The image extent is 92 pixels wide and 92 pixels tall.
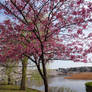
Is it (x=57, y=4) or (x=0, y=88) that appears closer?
(x=57, y=4)

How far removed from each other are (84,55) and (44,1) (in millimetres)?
2133


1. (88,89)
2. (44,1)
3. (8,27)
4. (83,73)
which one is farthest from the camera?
(83,73)

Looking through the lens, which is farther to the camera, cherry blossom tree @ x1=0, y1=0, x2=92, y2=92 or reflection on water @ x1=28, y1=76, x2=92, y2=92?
reflection on water @ x1=28, y1=76, x2=92, y2=92

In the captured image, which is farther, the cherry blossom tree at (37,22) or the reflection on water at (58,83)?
the reflection on water at (58,83)

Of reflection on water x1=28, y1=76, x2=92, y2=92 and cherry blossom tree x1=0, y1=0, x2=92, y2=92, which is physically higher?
cherry blossom tree x1=0, y1=0, x2=92, y2=92

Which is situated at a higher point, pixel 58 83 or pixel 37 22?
pixel 37 22

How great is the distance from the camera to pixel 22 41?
13.3 ft

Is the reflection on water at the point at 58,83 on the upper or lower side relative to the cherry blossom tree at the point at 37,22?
lower

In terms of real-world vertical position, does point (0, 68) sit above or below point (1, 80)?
above

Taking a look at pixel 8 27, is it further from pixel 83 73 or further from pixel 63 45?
pixel 83 73

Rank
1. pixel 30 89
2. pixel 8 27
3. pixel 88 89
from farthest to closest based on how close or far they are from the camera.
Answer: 1. pixel 30 89
2. pixel 88 89
3. pixel 8 27

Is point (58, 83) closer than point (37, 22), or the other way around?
point (37, 22)

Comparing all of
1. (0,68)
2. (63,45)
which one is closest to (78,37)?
(63,45)

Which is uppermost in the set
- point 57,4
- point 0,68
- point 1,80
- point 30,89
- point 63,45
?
point 57,4
